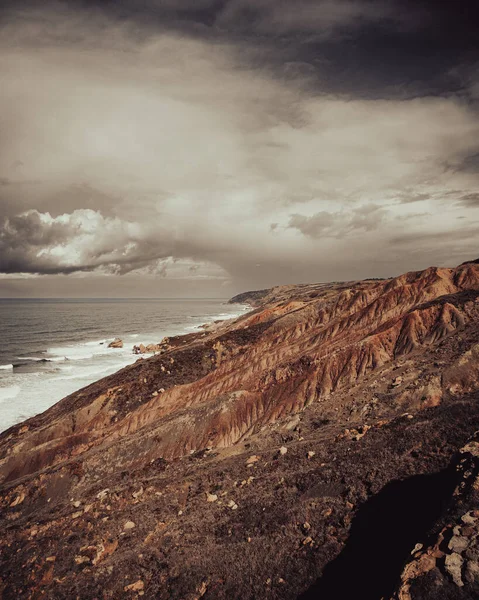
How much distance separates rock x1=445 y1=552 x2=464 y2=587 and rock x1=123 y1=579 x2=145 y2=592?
10.3 meters

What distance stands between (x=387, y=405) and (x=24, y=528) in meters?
21.3

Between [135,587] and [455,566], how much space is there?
10.7 metres

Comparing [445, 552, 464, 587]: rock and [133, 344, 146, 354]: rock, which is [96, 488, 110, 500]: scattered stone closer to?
[445, 552, 464, 587]: rock

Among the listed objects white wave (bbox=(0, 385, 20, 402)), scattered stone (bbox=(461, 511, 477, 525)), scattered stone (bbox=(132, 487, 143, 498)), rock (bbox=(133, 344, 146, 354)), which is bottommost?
white wave (bbox=(0, 385, 20, 402))

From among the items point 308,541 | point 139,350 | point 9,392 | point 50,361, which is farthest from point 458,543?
point 50,361

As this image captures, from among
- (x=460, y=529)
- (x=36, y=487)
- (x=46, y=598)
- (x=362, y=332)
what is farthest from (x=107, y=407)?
(x=460, y=529)

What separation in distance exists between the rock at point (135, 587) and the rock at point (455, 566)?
10.3 m

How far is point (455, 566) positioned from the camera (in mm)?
7172

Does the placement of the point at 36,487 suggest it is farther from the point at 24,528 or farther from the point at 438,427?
the point at 438,427

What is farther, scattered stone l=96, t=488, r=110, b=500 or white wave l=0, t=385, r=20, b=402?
white wave l=0, t=385, r=20, b=402

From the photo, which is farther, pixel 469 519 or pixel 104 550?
pixel 104 550

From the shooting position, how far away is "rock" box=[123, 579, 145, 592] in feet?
37.8

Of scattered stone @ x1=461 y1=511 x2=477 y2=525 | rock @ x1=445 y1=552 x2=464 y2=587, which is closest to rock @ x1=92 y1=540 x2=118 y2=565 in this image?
rock @ x1=445 y1=552 x2=464 y2=587

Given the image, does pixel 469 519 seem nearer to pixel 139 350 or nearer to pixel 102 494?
pixel 102 494
